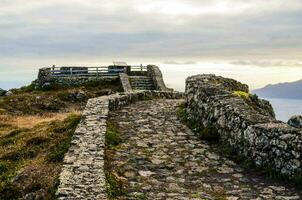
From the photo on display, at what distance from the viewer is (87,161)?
13914 mm

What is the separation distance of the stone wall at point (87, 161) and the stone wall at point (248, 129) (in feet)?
12.8

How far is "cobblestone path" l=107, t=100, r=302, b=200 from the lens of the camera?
12484 millimetres

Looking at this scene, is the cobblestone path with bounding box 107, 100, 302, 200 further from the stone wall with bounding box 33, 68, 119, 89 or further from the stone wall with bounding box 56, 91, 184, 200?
the stone wall with bounding box 33, 68, 119, 89

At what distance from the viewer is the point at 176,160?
50.8 ft

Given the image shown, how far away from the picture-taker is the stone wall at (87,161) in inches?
451

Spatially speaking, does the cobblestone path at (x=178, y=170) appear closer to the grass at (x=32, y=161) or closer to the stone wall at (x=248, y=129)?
the stone wall at (x=248, y=129)

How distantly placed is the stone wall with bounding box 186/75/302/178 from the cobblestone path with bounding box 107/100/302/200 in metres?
0.55

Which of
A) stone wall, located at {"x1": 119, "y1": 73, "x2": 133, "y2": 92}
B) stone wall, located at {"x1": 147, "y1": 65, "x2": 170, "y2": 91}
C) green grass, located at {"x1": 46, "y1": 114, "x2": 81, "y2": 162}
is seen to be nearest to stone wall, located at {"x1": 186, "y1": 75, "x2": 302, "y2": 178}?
green grass, located at {"x1": 46, "y1": 114, "x2": 81, "y2": 162}

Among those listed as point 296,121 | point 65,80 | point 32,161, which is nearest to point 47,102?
point 65,80

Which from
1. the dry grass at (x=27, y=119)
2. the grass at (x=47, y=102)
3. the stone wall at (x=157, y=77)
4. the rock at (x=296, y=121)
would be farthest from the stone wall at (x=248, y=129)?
the stone wall at (x=157, y=77)

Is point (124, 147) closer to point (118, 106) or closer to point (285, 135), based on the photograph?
point (285, 135)

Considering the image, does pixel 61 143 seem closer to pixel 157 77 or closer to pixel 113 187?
pixel 113 187

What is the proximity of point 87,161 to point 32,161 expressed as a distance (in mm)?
4296

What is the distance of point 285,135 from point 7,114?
1083 inches
